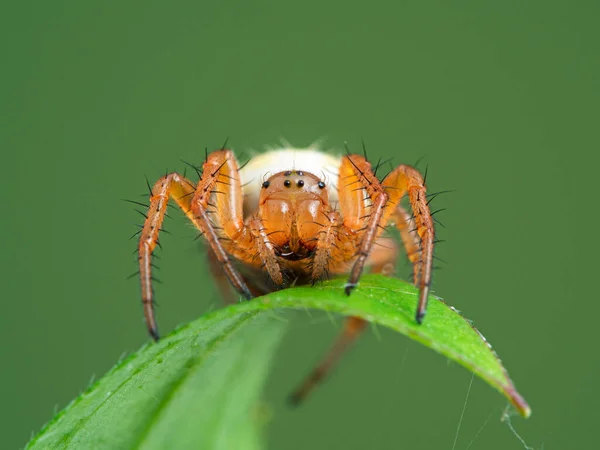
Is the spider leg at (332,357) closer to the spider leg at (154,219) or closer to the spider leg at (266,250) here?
the spider leg at (266,250)

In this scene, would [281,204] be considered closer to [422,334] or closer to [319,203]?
[319,203]

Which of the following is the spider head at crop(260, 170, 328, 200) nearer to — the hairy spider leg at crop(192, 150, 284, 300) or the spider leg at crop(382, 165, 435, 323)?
the hairy spider leg at crop(192, 150, 284, 300)

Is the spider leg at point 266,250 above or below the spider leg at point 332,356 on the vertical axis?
above

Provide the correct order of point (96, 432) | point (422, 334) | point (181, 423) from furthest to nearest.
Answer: point (181, 423) < point (96, 432) < point (422, 334)

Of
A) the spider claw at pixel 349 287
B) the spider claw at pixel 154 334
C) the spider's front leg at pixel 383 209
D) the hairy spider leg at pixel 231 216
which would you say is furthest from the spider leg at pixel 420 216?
the spider claw at pixel 154 334

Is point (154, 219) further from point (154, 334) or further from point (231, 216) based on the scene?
point (154, 334)

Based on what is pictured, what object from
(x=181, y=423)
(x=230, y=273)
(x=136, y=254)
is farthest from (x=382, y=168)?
(x=181, y=423)
